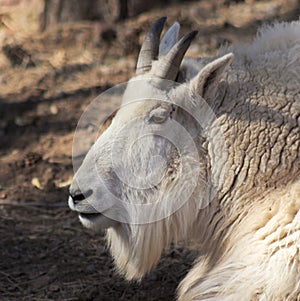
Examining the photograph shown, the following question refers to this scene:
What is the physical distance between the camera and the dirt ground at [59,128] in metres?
5.12

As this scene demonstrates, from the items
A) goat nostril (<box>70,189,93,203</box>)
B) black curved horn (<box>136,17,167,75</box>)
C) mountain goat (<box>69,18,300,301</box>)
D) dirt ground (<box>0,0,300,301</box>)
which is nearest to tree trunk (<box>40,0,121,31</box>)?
dirt ground (<box>0,0,300,301</box>)

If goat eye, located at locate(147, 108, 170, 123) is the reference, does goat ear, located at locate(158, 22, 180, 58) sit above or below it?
above

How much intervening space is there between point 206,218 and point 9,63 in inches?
245

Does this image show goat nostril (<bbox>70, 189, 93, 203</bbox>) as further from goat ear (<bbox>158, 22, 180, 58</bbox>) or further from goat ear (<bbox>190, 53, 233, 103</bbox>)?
goat ear (<bbox>158, 22, 180, 58</bbox>)

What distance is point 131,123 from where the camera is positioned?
4094 mm

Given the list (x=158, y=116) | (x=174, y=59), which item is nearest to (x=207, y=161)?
(x=158, y=116)

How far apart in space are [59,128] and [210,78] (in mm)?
4316

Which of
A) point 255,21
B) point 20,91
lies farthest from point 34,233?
point 255,21

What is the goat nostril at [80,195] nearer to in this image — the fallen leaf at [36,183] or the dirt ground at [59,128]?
the dirt ground at [59,128]

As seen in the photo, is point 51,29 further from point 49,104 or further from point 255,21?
point 255,21

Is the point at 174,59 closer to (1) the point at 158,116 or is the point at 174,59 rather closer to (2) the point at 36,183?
(1) the point at 158,116

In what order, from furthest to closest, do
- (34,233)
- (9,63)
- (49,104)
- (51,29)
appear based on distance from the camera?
1. (51,29)
2. (9,63)
3. (49,104)
4. (34,233)

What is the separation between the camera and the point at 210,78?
4008mm

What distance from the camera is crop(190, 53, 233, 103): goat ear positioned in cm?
388
